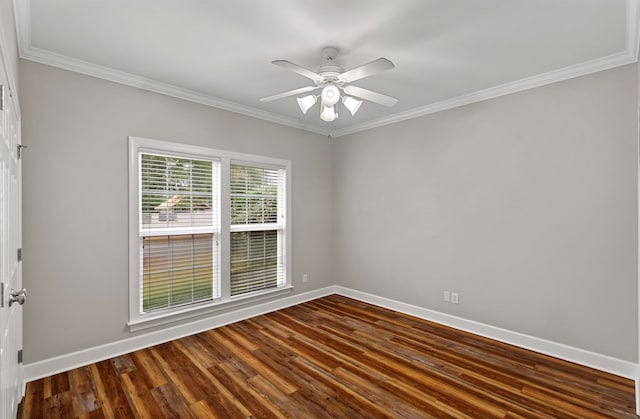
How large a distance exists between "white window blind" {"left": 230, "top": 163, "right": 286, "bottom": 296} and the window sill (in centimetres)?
9

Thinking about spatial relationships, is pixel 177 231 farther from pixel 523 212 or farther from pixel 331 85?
pixel 523 212

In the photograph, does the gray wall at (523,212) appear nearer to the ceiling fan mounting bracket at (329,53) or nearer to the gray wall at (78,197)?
the ceiling fan mounting bracket at (329,53)

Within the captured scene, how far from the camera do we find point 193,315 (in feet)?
11.3

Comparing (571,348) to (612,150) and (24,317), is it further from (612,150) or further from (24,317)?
(24,317)

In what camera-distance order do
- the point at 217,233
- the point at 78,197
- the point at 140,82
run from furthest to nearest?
the point at 217,233
the point at 140,82
the point at 78,197

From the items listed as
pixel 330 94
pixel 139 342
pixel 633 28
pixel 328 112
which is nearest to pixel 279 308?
pixel 139 342

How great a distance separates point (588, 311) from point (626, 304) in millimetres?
264

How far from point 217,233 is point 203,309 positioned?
2.85 feet

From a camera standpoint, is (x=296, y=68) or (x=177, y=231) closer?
(x=296, y=68)

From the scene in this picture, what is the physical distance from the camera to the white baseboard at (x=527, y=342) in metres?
2.58

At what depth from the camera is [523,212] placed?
3.09 metres

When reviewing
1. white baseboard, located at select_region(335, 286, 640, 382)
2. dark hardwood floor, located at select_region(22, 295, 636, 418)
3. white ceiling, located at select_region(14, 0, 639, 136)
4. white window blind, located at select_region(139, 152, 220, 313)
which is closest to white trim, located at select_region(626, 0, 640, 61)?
white ceiling, located at select_region(14, 0, 639, 136)

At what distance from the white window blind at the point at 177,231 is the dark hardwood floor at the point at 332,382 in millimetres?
527

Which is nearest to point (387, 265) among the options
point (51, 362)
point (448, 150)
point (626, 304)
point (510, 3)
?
point (448, 150)
